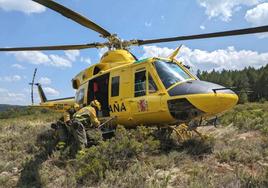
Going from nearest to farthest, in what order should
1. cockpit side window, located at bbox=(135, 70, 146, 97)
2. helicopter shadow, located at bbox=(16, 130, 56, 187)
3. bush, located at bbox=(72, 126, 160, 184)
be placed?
bush, located at bbox=(72, 126, 160, 184) < helicopter shadow, located at bbox=(16, 130, 56, 187) < cockpit side window, located at bbox=(135, 70, 146, 97)

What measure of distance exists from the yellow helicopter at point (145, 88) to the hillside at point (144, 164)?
2.48ft

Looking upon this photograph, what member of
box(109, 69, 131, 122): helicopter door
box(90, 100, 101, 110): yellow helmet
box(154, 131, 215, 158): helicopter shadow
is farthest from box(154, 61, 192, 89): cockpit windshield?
box(90, 100, 101, 110): yellow helmet

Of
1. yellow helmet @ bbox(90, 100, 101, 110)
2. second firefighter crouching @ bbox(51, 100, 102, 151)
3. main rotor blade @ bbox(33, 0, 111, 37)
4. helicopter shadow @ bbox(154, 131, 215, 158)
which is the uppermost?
main rotor blade @ bbox(33, 0, 111, 37)

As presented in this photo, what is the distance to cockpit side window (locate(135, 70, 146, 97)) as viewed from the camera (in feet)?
30.5

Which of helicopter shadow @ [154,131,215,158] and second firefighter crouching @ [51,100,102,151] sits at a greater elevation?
second firefighter crouching @ [51,100,102,151]

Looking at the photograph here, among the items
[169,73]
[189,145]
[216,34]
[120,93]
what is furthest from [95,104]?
[216,34]

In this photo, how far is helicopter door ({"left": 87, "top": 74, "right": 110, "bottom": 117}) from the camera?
10.5m

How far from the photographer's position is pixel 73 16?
9.06 metres

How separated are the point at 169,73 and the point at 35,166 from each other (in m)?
3.91

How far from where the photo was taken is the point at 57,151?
8.64m

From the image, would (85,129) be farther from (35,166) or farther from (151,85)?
(151,85)

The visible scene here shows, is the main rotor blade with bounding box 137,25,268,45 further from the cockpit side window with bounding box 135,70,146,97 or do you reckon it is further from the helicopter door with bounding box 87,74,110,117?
the helicopter door with bounding box 87,74,110,117

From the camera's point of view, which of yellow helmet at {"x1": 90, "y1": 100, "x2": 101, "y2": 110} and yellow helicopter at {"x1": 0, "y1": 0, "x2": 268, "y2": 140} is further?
yellow helmet at {"x1": 90, "y1": 100, "x2": 101, "y2": 110}

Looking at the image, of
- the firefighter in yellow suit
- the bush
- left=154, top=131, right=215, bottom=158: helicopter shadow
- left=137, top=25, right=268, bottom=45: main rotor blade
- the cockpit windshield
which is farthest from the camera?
the cockpit windshield
